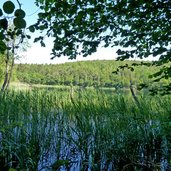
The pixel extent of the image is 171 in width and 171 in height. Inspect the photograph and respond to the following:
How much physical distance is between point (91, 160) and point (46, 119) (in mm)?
1583

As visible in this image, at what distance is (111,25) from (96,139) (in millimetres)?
2282

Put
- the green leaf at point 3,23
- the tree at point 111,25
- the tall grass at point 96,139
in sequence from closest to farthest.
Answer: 1. the green leaf at point 3,23
2. the tree at point 111,25
3. the tall grass at point 96,139

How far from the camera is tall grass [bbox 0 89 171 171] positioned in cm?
448

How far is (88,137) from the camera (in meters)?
5.06

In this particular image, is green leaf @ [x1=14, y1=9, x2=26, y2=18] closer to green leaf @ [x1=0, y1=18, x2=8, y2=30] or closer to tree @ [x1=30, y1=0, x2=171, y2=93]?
green leaf @ [x1=0, y1=18, x2=8, y2=30]

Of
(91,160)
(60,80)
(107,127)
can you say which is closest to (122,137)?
(107,127)

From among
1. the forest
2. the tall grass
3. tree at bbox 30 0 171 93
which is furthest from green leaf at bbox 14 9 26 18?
the tall grass

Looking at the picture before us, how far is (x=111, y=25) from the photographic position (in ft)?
11.2

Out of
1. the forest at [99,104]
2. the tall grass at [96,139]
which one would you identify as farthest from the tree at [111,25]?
the tall grass at [96,139]

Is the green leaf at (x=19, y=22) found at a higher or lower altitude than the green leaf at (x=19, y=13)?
lower

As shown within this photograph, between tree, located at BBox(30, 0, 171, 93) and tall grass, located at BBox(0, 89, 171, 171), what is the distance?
116 centimetres

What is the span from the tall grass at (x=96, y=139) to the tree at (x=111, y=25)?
3.81 ft

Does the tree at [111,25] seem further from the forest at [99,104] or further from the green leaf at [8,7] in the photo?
the green leaf at [8,7]

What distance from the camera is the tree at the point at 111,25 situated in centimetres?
297
